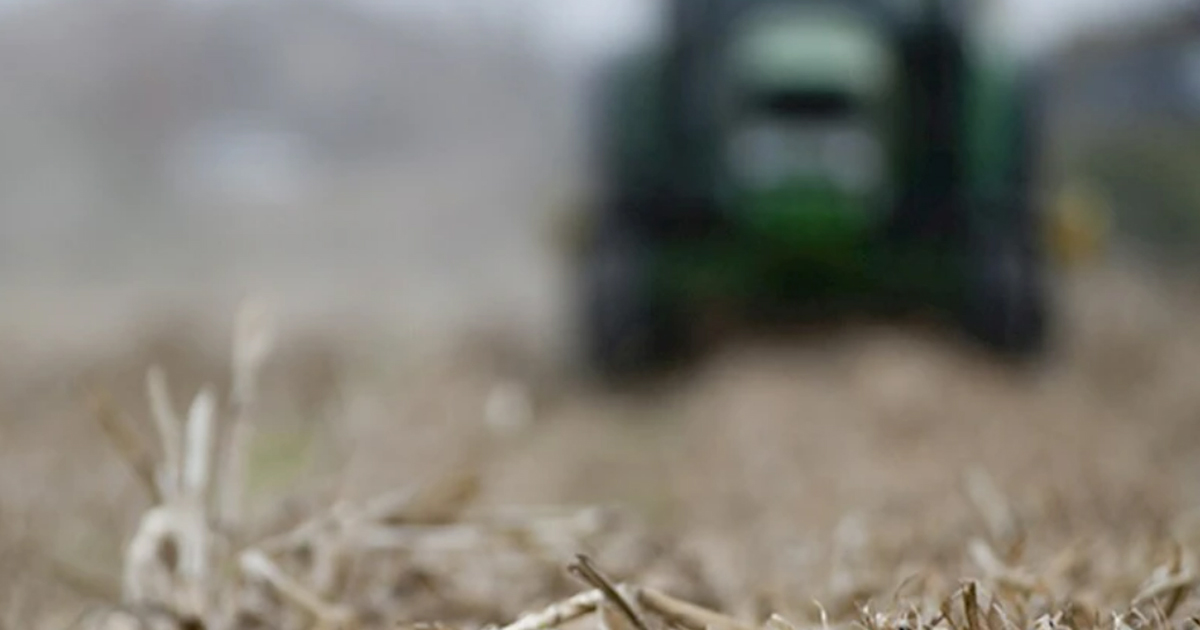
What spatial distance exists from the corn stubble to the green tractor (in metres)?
6.00

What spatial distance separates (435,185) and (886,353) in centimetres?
1830

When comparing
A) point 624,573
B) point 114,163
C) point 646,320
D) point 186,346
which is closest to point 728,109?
point 646,320

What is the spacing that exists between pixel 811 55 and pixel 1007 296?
142 cm

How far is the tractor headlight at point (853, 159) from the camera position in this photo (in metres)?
8.70

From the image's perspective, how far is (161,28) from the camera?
2778 cm

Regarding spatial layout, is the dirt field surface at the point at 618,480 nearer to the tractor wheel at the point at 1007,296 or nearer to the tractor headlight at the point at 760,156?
the tractor wheel at the point at 1007,296

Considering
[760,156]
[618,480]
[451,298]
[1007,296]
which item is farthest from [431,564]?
[451,298]

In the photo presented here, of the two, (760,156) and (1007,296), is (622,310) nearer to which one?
(760,156)

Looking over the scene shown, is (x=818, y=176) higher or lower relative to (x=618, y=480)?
higher

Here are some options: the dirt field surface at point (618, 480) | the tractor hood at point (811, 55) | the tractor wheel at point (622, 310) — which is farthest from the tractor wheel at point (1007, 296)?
the tractor wheel at point (622, 310)

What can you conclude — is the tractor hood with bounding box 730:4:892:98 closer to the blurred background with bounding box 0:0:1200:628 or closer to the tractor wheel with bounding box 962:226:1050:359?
the blurred background with bounding box 0:0:1200:628

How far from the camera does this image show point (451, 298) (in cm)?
1658

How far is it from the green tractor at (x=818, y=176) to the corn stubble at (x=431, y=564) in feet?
19.7

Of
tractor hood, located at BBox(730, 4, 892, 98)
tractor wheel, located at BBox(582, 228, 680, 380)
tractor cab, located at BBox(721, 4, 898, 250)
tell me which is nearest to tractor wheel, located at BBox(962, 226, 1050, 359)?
tractor cab, located at BBox(721, 4, 898, 250)
